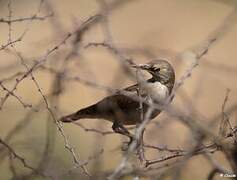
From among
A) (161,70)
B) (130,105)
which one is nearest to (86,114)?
(130,105)

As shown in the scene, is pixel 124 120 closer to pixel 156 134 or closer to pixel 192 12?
pixel 156 134

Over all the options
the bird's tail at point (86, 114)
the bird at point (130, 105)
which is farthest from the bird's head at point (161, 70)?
the bird's tail at point (86, 114)

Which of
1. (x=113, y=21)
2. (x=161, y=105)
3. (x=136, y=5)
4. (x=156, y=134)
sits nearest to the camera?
(x=161, y=105)

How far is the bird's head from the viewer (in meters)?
4.95

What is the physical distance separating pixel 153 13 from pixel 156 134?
11.0 metres

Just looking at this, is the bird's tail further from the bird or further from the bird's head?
the bird's head

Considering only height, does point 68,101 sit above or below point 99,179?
above

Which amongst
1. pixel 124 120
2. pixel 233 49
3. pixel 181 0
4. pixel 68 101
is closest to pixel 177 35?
pixel 233 49

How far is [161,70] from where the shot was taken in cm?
501

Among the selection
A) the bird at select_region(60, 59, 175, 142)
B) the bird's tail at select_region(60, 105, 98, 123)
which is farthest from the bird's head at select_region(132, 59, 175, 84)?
the bird's tail at select_region(60, 105, 98, 123)

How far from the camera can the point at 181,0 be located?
14.8m

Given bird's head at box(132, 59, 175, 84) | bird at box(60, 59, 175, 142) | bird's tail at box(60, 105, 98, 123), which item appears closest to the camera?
bird at box(60, 59, 175, 142)

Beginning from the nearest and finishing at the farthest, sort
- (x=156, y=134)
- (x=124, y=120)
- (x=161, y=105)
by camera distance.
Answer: (x=161, y=105)
(x=156, y=134)
(x=124, y=120)

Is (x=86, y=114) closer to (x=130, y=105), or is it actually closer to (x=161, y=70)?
(x=130, y=105)
